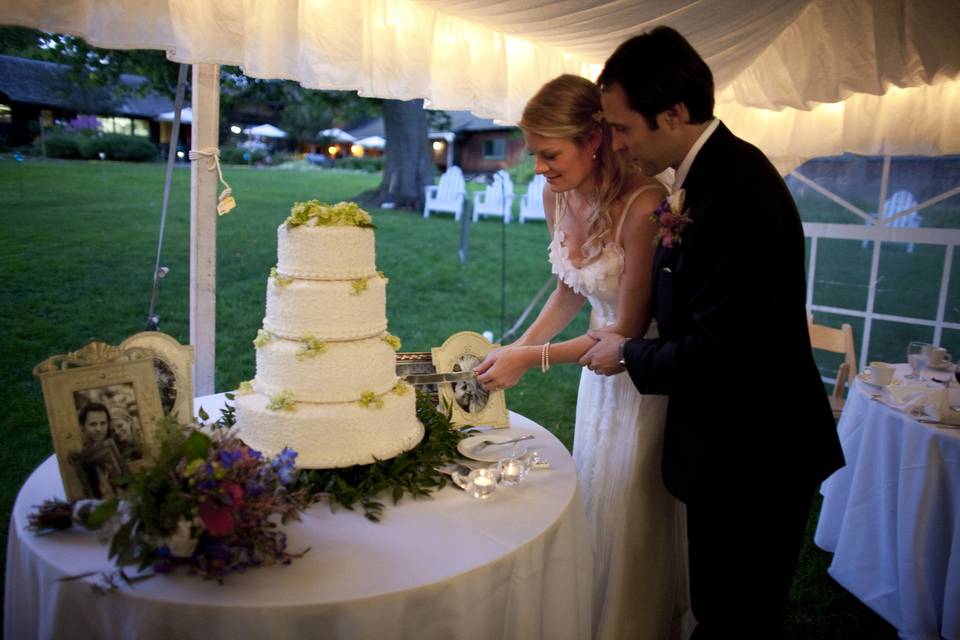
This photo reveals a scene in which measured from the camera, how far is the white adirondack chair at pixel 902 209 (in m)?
6.11

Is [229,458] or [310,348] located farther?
[310,348]

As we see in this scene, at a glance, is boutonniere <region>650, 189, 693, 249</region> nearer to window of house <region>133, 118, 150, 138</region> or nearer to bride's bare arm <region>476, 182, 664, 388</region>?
bride's bare arm <region>476, 182, 664, 388</region>

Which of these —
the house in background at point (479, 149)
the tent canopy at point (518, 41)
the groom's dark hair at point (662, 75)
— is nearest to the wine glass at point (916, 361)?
the tent canopy at point (518, 41)

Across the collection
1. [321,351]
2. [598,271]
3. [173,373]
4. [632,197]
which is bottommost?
[173,373]

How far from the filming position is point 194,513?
1.28 meters

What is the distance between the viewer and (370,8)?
2611mm

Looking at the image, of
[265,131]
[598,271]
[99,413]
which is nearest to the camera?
[99,413]

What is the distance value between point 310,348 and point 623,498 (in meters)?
1.31

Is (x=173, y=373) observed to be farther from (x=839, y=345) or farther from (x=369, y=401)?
(x=839, y=345)

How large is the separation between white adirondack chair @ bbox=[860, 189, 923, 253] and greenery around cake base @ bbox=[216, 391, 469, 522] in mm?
5949

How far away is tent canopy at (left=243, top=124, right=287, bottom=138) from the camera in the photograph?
14.2ft

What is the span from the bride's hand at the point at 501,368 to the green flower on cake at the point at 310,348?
2.23 ft

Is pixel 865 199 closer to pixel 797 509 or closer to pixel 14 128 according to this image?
pixel 797 509

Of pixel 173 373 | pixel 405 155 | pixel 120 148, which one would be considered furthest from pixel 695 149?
pixel 405 155
